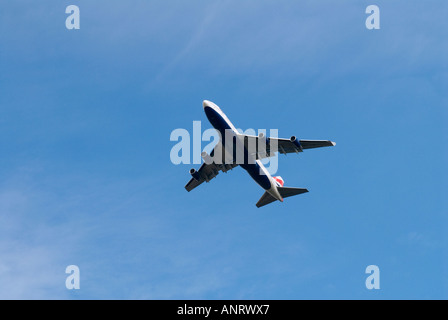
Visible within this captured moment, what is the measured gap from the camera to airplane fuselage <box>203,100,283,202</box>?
87.2 m

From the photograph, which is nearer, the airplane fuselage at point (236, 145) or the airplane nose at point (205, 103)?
the airplane nose at point (205, 103)

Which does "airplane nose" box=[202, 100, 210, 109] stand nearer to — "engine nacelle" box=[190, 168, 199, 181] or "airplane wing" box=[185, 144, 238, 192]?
"airplane wing" box=[185, 144, 238, 192]

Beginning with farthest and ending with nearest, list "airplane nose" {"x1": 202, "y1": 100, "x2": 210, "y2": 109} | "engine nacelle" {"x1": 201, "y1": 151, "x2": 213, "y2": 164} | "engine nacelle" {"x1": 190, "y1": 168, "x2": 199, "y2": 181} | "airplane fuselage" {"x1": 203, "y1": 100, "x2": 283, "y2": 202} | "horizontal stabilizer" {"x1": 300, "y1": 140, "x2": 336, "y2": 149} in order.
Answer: "engine nacelle" {"x1": 190, "y1": 168, "x2": 199, "y2": 181}, "engine nacelle" {"x1": 201, "y1": 151, "x2": 213, "y2": 164}, "horizontal stabilizer" {"x1": 300, "y1": 140, "x2": 336, "y2": 149}, "airplane fuselage" {"x1": 203, "y1": 100, "x2": 283, "y2": 202}, "airplane nose" {"x1": 202, "y1": 100, "x2": 210, "y2": 109}

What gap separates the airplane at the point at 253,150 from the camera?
8769 cm

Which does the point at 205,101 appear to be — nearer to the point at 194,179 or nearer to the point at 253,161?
the point at 253,161

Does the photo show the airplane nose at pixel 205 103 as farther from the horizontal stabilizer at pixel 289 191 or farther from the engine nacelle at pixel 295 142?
the horizontal stabilizer at pixel 289 191

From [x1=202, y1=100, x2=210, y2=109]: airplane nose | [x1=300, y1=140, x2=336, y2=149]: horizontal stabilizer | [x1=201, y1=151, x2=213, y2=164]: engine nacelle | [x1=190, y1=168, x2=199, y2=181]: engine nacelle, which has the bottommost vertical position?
[x1=190, y1=168, x2=199, y2=181]: engine nacelle

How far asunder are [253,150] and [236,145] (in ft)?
11.8

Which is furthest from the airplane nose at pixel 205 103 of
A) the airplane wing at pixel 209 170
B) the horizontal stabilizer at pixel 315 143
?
the horizontal stabilizer at pixel 315 143

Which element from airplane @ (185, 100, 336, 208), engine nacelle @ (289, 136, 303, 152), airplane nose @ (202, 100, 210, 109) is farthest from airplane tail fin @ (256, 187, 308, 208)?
airplane nose @ (202, 100, 210, 109)

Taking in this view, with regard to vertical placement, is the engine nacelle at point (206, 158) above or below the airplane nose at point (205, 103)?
below

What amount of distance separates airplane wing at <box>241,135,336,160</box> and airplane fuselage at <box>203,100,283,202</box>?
1297mm
